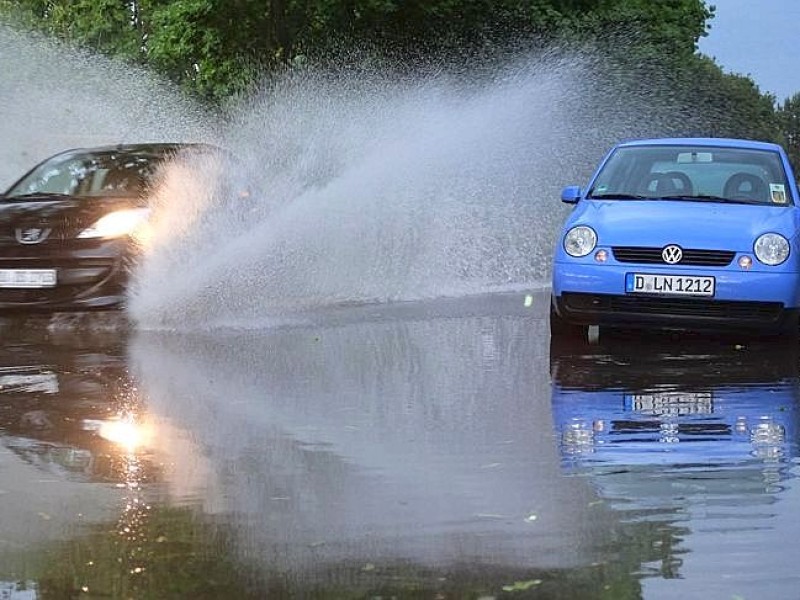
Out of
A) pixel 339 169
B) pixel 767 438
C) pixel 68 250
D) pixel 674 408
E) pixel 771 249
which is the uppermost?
pixel 339 169

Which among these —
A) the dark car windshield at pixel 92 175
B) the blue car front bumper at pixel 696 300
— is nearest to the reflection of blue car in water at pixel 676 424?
the blue car front bumper at pixel 696 300

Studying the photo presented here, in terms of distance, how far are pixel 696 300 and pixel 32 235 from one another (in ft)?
17.3

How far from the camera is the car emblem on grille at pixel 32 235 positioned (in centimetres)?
1283

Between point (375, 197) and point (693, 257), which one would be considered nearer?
point (693, 257)

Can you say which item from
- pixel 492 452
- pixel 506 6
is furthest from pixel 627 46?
pixel 492 452

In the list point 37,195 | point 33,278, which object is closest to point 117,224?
point 33,278

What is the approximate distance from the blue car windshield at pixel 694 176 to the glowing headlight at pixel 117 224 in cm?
370

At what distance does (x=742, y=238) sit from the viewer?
1105cm

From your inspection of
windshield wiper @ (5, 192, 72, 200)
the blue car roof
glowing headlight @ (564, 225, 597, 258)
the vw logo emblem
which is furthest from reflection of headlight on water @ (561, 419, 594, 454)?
windshield wiper @ (5, 192, 72, 200)

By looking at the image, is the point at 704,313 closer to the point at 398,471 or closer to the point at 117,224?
the point at 398,471

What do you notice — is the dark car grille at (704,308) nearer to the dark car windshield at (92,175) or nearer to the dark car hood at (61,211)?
the dark car hood at (61,211)

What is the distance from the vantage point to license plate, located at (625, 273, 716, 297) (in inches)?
429

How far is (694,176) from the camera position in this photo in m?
12.3

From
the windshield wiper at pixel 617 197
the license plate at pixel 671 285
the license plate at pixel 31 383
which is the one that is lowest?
the license plate at pixel 31 383
